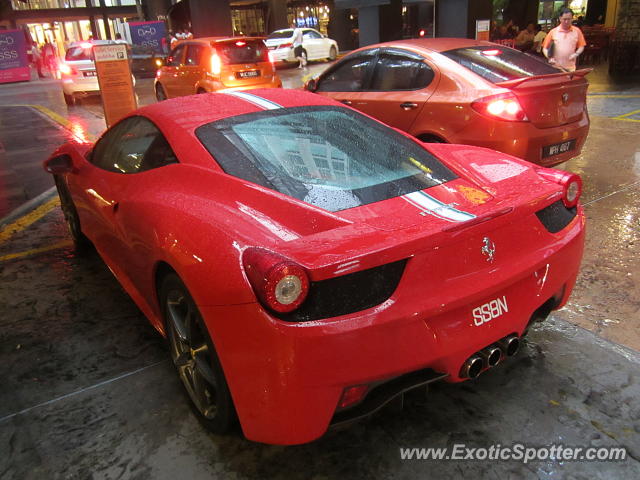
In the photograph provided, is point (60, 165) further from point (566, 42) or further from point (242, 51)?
point (242, 51)

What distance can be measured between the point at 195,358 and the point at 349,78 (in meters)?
4.67

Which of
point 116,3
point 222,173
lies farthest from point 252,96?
point 116,3

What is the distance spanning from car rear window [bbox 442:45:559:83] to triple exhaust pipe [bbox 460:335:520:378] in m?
3.42

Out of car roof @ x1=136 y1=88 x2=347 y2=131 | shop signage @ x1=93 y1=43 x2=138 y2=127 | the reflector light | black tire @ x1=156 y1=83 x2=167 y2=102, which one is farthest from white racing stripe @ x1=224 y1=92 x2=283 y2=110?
black tire @ x1=156 y1=83 x2=167 y2=102

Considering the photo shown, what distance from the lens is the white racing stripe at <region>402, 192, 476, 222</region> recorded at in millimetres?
2059

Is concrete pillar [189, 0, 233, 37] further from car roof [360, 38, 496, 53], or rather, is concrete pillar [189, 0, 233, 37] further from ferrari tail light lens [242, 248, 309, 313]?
→ ferrari tail light lens [242, 248, 309, 313]

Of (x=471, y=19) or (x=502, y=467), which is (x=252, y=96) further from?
(x=471, y=19)

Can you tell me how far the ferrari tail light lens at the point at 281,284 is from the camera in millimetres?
1758

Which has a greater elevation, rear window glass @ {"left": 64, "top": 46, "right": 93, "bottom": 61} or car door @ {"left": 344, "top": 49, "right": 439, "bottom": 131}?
rear window glass @ {"left": 64, "top": 46, "right": 93, "bottom": 61}

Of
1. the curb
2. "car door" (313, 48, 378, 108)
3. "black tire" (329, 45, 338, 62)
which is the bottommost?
the curb

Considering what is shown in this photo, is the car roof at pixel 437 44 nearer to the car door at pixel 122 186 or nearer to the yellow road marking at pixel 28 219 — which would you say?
the car door at pixel 122 186

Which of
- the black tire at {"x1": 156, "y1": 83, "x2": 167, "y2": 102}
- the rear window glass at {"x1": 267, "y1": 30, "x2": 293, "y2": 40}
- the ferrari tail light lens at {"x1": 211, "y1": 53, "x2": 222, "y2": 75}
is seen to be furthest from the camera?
the rear window glass at {"x1": 267, "y1": 30, "x2": 293, "y2": 40}

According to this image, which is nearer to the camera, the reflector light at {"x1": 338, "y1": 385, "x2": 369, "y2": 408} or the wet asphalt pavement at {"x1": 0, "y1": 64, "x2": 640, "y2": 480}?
the reflector light at {"x1": 338, "y1": 385, "x2": 369, "y2": 408}

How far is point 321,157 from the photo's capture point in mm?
2631
